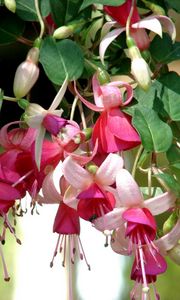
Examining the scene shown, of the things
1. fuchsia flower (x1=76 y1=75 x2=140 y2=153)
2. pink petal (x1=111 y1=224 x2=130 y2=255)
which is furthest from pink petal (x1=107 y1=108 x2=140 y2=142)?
pink petal (x1=111 y1=224 x2=130 y2=255)

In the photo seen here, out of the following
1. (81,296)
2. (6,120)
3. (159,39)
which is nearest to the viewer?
(159,39)

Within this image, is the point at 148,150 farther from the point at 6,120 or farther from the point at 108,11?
the point at 6,120

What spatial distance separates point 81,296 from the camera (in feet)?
5.44

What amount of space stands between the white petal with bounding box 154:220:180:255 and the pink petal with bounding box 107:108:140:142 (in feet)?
0.38

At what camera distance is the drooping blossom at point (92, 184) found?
0.76 metres

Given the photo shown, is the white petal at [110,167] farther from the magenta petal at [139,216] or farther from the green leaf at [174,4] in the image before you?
the green leaf at [174,4]

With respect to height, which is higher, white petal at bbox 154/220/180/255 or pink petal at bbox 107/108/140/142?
pink petal at bbox 107/108/140/142

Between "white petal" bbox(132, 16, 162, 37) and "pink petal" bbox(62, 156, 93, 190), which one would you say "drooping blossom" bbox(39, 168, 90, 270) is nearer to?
"pink petal" bbox(62, 156, 93, 190)

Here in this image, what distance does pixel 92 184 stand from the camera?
2.54 feet

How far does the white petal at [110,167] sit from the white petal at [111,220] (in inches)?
1.4

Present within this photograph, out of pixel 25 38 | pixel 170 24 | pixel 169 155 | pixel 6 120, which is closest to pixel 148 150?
pixel 169 155

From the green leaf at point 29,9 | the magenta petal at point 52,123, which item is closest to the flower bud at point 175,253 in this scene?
the magenta petal at point 52,123

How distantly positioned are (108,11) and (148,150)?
0.57 ft

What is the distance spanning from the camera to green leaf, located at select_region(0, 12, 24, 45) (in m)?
0.88
